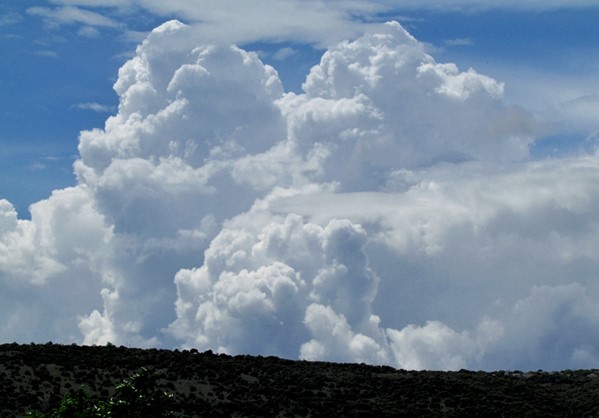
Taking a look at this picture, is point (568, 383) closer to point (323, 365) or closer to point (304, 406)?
point (323, 365)

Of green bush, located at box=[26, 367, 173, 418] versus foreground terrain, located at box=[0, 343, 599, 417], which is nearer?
green bush, located at box=[26, 367, 173, 418]

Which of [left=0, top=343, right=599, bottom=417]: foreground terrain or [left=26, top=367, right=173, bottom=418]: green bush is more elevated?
[left=0, top=343, right=599, bottom=417]: foreground terrain

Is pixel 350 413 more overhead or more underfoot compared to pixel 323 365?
more underfoot

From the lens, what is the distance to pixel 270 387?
321 feet

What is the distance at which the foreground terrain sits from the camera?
9031 centimetres

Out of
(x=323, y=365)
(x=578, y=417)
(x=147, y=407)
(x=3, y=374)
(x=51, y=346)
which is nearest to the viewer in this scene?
(x=147, y=407)

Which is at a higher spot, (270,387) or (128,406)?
(270,387)

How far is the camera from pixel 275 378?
10112 cm

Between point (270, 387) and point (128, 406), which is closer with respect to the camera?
point (128, 406)

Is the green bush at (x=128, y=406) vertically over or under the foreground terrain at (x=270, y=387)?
under

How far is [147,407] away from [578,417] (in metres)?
46.5

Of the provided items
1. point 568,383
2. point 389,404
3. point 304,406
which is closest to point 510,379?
point 568,383

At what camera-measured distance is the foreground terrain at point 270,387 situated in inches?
3556

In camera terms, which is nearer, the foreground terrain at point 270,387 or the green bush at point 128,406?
the green bush at point 128,406
